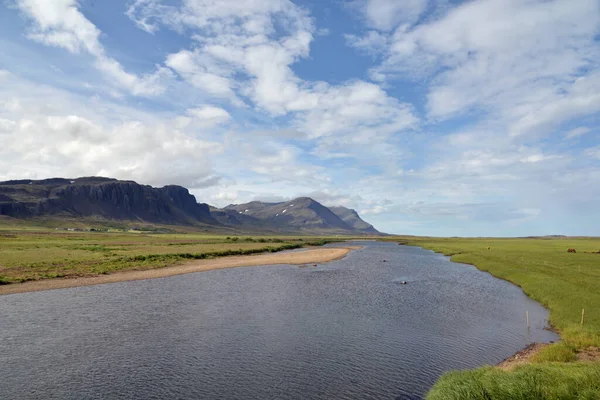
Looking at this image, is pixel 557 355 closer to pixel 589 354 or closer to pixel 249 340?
pixel 589 354

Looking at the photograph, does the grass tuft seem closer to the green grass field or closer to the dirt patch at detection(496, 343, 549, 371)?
the green grass field

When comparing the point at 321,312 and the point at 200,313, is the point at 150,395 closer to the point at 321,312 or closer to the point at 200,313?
the point at 200,313

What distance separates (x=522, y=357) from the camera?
83.0 feet

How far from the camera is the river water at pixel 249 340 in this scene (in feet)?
71.0

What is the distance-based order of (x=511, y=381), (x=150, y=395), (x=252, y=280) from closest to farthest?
(x=511, y=381) → (x=150, y=395) → (x=252, y=280)

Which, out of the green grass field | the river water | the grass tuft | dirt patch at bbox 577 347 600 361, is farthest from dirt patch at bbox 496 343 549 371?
dirt patch at bbox 577 347 600 361

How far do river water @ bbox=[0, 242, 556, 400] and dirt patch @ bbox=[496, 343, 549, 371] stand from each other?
859mm

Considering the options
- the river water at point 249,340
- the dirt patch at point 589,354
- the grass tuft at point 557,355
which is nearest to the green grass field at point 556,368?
the grass tuft at point 557,355

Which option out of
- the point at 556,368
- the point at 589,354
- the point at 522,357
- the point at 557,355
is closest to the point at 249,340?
the point at 522,357

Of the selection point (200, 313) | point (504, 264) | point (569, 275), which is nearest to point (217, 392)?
point (200, 313)

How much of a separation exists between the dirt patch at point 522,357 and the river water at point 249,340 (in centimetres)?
86

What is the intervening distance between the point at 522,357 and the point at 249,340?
67.7ft

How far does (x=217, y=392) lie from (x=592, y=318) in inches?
1340

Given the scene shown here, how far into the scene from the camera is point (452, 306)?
43094 mm
